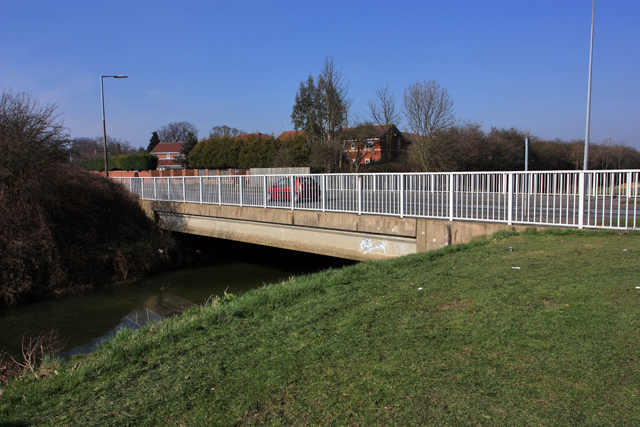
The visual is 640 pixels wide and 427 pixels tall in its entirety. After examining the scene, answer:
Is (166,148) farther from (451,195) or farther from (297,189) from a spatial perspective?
(451,195)

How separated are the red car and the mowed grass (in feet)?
20.5

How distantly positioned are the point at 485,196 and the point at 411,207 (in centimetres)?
169

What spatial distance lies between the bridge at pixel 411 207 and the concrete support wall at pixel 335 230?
2 centimetres

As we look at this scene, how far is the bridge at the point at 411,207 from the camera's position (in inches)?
332

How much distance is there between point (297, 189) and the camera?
41.7 feet

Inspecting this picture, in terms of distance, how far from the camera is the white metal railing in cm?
823

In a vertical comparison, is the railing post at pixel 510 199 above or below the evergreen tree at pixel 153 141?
below

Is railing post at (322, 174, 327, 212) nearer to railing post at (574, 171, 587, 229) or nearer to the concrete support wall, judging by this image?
the concrete support wall

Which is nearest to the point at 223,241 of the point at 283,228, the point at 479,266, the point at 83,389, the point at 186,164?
the point at 283,228

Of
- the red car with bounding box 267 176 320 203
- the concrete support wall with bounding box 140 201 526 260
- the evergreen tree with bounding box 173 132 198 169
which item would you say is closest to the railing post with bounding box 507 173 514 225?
the concrete support wall with bounding box 140 201 526 260

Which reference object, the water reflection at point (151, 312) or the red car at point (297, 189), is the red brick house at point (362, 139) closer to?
the red car at point (297, 189)

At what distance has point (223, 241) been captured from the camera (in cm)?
2023

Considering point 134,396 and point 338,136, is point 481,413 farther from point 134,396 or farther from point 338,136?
point 338,136

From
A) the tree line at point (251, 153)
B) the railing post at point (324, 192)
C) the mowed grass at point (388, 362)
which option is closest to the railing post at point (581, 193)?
the mowed grass at point (388, 362)
